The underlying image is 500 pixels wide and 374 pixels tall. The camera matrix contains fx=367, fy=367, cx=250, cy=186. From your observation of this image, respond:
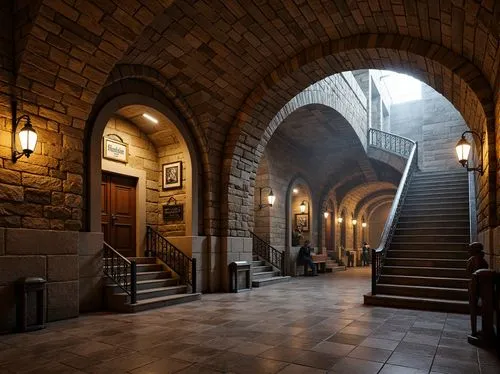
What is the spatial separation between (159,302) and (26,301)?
204cm

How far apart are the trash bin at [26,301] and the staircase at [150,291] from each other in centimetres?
124

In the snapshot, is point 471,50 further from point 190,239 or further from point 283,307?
point 190,239

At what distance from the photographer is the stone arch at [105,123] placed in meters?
5.77

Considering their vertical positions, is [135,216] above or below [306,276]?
above

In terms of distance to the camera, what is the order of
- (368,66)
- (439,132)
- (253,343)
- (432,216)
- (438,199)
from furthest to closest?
(439,132)
(438,199)
(432,216)
(368,66)
(253,343)

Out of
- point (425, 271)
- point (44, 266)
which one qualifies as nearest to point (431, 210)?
point (425, 271)

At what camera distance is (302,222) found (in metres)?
14.3

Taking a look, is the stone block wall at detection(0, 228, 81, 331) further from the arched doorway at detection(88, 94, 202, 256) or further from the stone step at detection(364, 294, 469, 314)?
the stone step at detection(364, 294, 469, 314)

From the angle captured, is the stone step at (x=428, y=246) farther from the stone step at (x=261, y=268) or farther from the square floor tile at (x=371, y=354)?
the square floor tile at (x=371, y=354)

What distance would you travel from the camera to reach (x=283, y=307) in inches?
236

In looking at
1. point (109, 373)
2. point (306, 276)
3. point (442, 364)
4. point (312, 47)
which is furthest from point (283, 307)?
point (306, 276)

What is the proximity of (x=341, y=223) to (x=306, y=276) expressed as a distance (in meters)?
6.86

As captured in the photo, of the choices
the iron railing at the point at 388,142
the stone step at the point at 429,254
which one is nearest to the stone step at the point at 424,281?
the stone step at the point at 429,254

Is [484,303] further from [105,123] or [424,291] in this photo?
[105,123]
